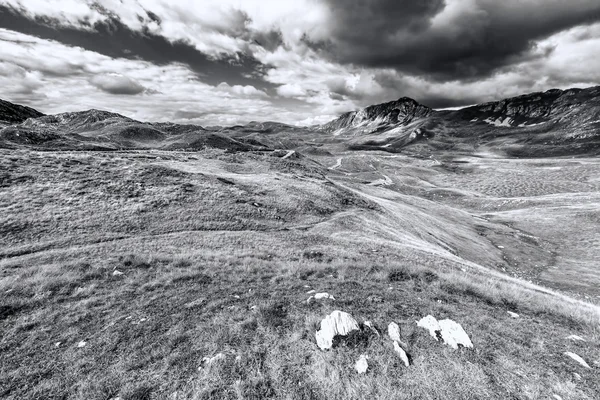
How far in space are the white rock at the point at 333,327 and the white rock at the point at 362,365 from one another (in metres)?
1.05

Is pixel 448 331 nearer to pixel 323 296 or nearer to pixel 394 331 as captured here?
pixel 394 331

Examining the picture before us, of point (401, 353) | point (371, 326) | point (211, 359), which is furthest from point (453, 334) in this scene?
point (211, 359)

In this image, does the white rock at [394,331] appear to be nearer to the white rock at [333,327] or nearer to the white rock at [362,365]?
the white rock at [333,327]

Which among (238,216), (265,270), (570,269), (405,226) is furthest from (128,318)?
(570,269)

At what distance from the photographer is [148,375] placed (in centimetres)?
785

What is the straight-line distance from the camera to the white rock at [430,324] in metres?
9.88

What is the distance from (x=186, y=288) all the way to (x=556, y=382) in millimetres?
14499

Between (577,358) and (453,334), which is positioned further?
(453,334)

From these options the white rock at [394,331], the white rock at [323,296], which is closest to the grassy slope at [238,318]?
the white rock at [394,331]

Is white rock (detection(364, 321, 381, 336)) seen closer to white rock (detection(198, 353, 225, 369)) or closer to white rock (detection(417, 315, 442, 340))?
white rock (detection(417, 315, 442, 340))

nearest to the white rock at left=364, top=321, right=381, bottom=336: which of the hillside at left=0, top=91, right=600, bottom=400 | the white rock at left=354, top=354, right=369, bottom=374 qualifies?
the hillside at left=0, top=91, right=600, bottom=400

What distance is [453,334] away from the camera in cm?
973

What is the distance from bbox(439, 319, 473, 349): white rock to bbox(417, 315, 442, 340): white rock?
0.70 ft

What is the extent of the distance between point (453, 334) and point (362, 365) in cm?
401
